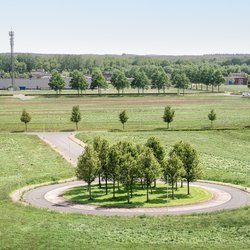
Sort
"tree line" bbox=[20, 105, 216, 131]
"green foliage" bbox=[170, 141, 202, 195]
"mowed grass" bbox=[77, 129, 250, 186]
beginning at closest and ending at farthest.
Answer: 1. "green foliage" bbox=[170, 141, 202, 195]
2. "mowed grass" bbox=[77, 129, 250, 186]
3. "tree line" bbox=[20, 105, 216, 131]

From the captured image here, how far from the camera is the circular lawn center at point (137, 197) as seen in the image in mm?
46875

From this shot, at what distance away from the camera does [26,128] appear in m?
99.6

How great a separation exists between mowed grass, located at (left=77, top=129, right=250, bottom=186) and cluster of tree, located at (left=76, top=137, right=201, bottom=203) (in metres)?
7.36

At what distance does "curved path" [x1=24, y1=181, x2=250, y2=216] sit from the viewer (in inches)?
1734

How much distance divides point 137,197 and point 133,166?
3.36 metres

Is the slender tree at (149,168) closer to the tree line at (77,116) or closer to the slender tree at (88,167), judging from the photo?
the slender tree at (88,167)

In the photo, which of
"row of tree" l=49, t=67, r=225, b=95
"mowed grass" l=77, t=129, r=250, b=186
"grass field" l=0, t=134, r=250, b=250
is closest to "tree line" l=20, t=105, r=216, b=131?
"mowed grass" l=77, t=129, r=250, b=186

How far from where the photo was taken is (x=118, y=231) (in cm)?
3816

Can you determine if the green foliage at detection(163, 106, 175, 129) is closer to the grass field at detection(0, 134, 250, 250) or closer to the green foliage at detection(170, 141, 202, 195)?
the green foliage at detection(170, 141, 202, 195)

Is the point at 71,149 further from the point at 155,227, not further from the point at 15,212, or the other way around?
the point at 155,227

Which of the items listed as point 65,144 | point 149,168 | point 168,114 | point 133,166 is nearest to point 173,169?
point 149,168

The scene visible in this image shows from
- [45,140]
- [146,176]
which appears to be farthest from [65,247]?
[45,140]

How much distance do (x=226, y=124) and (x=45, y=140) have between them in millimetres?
40491

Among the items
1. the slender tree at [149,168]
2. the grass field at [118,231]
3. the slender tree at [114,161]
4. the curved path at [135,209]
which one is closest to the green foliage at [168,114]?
the curved path at [135,209]
